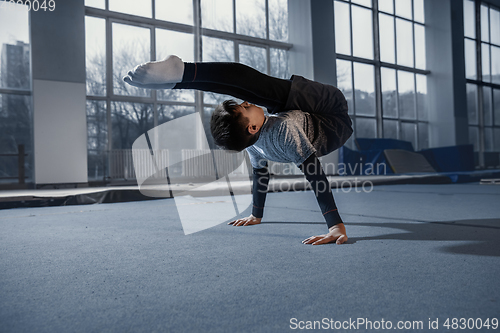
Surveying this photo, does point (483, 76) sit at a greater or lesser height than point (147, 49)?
greater

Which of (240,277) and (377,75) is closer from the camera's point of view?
(240,277)

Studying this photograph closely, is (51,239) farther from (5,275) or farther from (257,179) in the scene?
(257,179)

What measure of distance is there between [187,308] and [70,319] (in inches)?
8.4

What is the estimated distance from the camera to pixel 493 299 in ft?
2.29

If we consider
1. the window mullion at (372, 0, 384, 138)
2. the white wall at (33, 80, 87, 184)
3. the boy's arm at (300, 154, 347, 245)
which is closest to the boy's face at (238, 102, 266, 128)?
the boy's arm at (300, 154, 347, 245)

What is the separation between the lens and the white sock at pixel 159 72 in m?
1.21

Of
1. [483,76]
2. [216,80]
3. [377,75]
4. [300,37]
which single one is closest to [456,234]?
[216,80]

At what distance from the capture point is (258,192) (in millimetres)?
1728

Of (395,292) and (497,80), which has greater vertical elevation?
(497,80)

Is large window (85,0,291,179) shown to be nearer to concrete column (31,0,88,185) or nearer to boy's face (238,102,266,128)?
concrete column (31,0,88,185)

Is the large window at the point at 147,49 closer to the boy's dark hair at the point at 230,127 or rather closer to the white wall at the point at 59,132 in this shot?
the white wall at the point at 59,132

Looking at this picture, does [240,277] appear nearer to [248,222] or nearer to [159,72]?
[159,72]

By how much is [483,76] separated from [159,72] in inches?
433

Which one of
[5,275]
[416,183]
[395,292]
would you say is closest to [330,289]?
[395,292]
